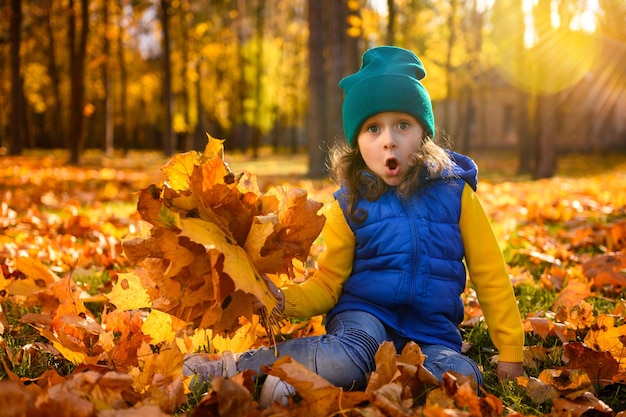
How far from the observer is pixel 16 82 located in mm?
16578

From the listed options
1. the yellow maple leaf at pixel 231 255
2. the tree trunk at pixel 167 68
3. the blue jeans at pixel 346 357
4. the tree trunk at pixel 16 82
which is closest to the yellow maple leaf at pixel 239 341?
the blue jeans at pixel 346 357

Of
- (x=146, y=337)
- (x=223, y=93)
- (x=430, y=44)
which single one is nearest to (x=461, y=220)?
(x=146, y=337)

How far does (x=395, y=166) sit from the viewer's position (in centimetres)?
212

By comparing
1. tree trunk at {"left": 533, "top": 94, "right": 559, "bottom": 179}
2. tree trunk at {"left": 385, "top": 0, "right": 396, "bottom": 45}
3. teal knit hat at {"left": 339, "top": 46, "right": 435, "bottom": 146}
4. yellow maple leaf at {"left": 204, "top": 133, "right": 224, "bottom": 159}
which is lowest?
tree trunk at {"left": 533, "top": 94, "right": 559, "bottom": 179}

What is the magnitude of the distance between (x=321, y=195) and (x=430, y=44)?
52.5ft

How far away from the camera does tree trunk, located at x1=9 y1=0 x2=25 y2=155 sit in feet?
52.9

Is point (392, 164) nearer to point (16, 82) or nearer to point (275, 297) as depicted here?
point (275, 297)

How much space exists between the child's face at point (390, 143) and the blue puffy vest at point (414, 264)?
105 millimetres

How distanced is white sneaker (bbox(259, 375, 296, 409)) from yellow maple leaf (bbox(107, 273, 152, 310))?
18.5 inches

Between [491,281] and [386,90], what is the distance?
2.52 feet

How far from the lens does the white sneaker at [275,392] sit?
1.69 m

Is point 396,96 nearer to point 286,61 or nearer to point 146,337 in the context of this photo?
point 146,337

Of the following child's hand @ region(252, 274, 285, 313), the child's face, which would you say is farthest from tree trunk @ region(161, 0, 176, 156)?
child's hand @ region(252, 274, 285, 313)

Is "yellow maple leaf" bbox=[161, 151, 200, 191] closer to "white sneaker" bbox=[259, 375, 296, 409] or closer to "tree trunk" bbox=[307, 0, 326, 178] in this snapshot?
"white sneaker" bbox=[259, 375, 296, 409]
